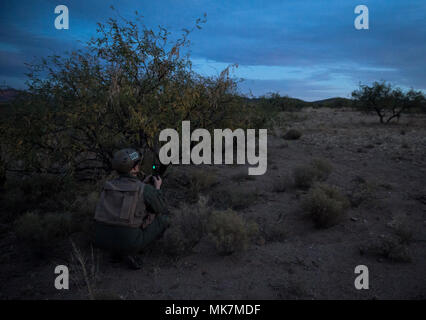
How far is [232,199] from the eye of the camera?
572 cm

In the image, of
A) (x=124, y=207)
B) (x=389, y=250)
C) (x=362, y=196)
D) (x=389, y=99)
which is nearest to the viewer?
(x=124, y=207)

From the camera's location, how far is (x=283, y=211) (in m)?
5.41

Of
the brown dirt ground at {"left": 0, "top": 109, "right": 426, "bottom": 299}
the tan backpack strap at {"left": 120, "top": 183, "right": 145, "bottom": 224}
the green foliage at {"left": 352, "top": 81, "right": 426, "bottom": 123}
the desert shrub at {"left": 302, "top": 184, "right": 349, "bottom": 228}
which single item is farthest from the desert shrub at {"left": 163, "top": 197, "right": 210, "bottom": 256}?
the green foliage at {"left": 352, "top": 81, "right": 426, "bottom": 123}

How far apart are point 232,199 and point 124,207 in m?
3.04

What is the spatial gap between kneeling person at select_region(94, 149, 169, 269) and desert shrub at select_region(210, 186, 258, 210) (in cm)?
246

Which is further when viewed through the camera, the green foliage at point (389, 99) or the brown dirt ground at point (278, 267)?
the green foliage at point (389, 99)

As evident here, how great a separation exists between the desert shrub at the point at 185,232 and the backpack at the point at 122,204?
32.3 inches

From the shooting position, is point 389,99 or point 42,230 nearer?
point 42,230

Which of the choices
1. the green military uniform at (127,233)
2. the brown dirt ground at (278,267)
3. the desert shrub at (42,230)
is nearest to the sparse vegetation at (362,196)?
the brown dirt ground at (278,267)

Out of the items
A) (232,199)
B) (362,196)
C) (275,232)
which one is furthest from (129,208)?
(362,196)

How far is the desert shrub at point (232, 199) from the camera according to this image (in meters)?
5.65

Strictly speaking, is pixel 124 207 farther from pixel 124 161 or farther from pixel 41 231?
pixel 41 231

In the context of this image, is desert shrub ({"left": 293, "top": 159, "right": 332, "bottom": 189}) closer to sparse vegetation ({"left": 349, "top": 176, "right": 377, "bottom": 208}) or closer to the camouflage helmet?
sparse vegetation ({"left": 349, "top": 176, "right": 377, "bottom": 208})

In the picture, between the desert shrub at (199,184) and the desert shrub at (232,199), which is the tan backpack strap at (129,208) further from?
the desert shrub at (199,184)
